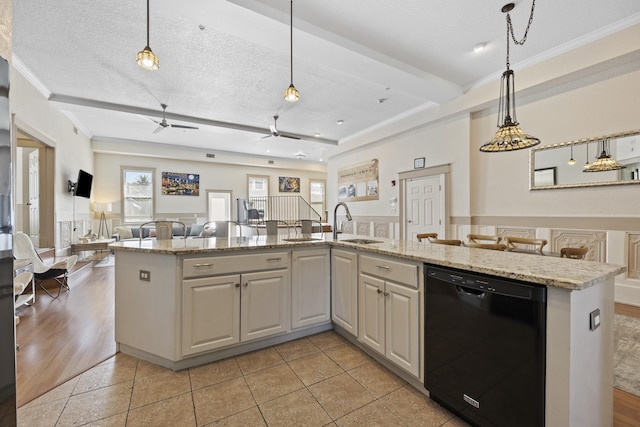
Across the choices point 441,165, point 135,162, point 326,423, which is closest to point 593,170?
point 441,165

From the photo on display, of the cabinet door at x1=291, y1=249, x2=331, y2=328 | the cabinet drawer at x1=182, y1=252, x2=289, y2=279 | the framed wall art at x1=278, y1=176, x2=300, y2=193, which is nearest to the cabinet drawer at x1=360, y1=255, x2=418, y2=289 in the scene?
the cabinet door at x1=291, y1=249, x2=331, y2=328

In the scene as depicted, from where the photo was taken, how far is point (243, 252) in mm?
2229

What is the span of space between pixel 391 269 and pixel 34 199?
702 cm

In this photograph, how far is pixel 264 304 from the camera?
7.59 ft

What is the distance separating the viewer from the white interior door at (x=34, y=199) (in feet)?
17.3

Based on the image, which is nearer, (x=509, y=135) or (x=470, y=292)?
(x=470, y=292)

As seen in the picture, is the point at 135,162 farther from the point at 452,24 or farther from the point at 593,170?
the point at 593,170

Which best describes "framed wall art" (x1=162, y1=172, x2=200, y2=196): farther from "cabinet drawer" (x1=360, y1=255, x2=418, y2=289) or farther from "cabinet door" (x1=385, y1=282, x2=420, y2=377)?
"cabinet door" (x1=385, y1=282, x2=420, y2=377)

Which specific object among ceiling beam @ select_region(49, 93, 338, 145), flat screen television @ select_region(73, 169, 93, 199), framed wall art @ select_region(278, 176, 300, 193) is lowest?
flat screen television @ select_region(73, 169, 93, 199)

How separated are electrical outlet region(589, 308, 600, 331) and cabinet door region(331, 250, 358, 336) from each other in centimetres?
142

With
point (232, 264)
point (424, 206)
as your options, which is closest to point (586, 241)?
point (424, 206)

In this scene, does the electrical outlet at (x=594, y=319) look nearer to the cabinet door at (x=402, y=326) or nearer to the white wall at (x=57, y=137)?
the cabinet door at (x=402, y=326)

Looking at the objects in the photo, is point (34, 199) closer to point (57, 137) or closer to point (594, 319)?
point (57, 137)

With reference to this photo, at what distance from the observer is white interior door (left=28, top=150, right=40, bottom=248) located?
5283 mm
